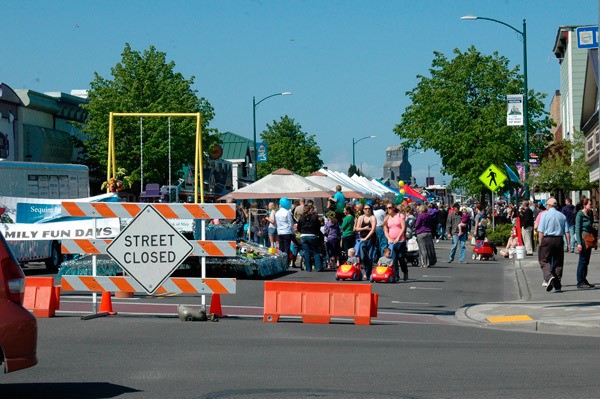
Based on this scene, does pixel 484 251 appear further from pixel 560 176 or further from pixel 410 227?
pixel 560 176

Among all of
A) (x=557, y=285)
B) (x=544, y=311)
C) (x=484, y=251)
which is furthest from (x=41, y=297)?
(x=484, y=251)

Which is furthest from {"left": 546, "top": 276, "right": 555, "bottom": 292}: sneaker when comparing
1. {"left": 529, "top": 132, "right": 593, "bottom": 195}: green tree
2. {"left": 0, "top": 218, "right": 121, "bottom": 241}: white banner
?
{"left": 529, "top": 132, "right": 593, "bottom": 195}: green tree

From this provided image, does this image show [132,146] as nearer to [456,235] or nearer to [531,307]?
[456,235]

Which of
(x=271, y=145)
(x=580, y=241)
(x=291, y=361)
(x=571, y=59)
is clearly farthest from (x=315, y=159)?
(x=291, y=361)

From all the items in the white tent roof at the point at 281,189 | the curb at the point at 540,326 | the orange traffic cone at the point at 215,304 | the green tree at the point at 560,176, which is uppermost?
the green tree at the point at 560,176

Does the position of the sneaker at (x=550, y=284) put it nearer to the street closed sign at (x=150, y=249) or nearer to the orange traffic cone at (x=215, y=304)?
the orange traffic cone at (x=215, y=304)

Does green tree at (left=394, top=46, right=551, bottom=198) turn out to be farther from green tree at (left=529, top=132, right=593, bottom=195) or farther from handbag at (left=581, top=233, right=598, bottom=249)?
handbag at (left=581, top=233, right=598, bottom=249)

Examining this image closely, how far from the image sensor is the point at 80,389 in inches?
360

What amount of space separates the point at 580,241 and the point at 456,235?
12.7 meters

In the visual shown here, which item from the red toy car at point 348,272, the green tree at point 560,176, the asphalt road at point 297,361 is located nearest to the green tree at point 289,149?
the green tree at point 560,176

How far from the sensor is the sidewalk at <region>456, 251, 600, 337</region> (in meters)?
15.1

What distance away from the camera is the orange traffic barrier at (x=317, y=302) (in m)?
15.3

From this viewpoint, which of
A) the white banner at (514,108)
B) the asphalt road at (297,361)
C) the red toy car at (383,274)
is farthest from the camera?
the white banner at (514,108)

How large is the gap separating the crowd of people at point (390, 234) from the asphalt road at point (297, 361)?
16.2 ft
